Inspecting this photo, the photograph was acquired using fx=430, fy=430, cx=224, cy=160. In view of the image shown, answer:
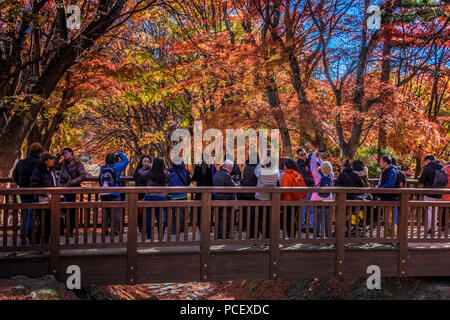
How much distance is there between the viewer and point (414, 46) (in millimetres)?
11547

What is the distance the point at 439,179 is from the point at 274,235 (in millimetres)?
3419

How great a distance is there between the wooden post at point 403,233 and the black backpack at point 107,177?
4.78 m

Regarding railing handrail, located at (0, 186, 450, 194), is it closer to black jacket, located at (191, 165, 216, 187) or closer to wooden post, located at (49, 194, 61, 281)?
wooden post, located at (49, 194, 61, 281)

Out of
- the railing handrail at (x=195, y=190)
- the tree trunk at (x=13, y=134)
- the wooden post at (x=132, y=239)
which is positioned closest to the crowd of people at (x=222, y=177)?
the railing handrail at (x=195, y=190)

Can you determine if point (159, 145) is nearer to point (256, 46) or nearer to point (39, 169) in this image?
point (256, 46)

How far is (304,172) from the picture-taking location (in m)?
8.44


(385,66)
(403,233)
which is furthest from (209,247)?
(385,66)

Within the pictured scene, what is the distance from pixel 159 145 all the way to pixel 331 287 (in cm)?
1004

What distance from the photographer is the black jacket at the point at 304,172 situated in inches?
331

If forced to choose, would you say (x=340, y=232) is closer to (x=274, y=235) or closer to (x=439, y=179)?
(x=274, y=235)

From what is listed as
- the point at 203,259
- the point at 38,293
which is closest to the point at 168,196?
the point at 203,259

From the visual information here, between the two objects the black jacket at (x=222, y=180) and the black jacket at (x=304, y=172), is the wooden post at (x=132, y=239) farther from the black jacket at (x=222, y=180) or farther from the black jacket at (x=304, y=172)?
the black jacket at (x=304, y=172)

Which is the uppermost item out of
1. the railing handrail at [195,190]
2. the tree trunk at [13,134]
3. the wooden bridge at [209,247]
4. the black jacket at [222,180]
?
the tree trunk at [13,134]

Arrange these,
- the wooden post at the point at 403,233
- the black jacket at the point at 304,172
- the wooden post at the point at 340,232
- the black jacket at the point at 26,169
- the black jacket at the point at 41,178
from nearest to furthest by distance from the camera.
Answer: the black jacket at the point at 41,178
the black jacket at the point at 26,169
the wooden post at the point at 340,232
the wooden post at the point at 403,233
the black jacket at the point at 304,172
